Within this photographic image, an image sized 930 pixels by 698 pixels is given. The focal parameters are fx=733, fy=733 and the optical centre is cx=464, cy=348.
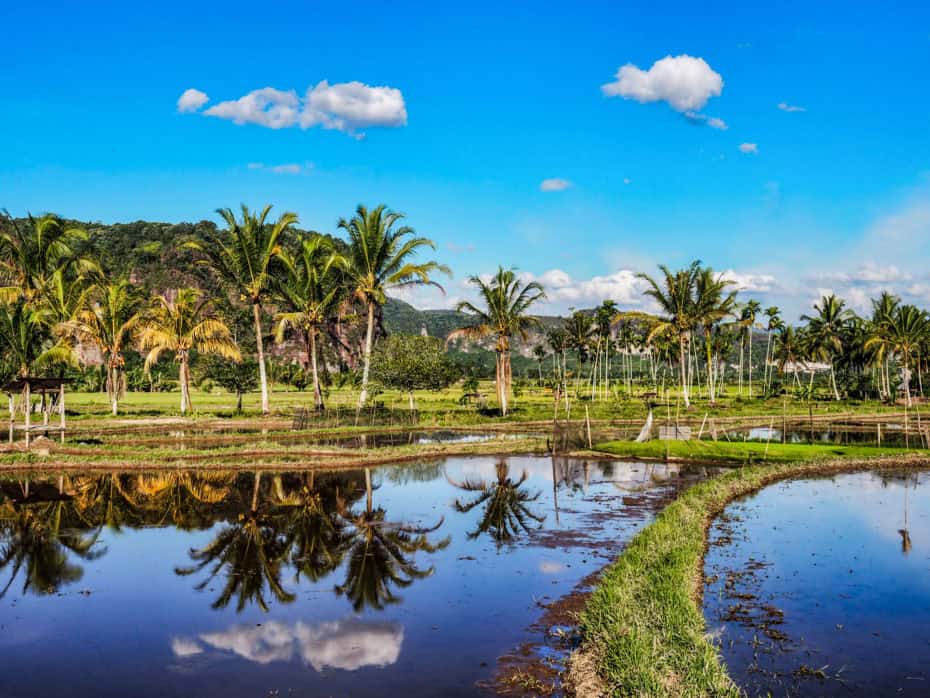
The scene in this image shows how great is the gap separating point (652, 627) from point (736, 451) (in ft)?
68.8

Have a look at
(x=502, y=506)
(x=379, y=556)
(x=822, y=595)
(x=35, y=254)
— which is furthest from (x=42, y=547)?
(x=35, y=254)

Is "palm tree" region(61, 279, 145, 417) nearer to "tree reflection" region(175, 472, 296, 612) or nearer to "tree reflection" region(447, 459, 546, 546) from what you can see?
"tree reflection" region(447, 459, 546, 546)

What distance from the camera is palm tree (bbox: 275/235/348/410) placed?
140 ft

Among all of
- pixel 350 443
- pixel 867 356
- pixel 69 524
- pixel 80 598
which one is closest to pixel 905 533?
pixel 80 598

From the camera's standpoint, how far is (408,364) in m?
43.0

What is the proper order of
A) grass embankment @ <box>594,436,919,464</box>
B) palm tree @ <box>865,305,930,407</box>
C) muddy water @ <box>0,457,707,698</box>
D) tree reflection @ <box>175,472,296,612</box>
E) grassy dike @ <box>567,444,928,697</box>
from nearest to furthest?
grassy dike @ <box>567,444,928,697</box>, muddy water @ <box>0,457,707,698</box>, tree reflection @ <box>175,472,296,612</box>, grass embankment @ <box>594,436,919,464</box>, palm tree @ <box>865,305,930,407</box>

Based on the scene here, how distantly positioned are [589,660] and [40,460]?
23748mm

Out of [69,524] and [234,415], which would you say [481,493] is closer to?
[69,524]

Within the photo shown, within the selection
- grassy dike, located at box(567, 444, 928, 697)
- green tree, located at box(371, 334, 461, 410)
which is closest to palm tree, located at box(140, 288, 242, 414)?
green tree, located at box(371, 334, 461, 410)

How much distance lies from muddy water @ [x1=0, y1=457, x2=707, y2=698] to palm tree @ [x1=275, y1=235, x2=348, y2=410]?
20.0 metres

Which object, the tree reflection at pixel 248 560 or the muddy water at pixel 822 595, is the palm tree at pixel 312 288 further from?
the muddy water at pixel 822 595

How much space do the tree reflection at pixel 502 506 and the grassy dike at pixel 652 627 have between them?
3.34 meters

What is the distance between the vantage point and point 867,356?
71.4 m

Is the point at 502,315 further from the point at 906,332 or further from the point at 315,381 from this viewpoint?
the point at 906,332
